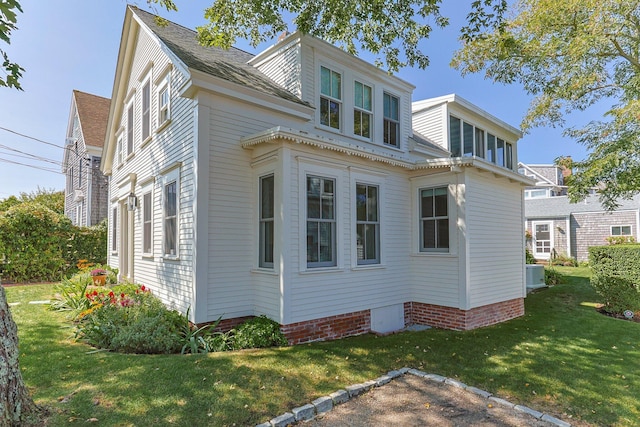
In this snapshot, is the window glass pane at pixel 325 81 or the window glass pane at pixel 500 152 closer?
the window glass pane at pixel 325 81

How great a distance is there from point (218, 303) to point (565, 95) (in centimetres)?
1276

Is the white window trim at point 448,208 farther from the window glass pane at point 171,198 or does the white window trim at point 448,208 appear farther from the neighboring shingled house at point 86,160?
the neighboring shingled house at point 86,160

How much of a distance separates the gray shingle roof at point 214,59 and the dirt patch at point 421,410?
5.85m

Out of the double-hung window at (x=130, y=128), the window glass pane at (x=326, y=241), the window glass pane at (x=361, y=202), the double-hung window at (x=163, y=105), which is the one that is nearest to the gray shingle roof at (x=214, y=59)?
the double-hung window at (x=163, y=105)

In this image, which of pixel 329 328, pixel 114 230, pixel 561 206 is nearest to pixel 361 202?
pixel 329 328

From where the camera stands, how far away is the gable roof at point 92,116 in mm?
19219

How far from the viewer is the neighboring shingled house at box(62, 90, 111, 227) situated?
731 inches

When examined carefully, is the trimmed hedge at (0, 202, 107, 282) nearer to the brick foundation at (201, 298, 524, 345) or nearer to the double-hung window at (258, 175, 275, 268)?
the brick foundation at (201, 298, 524, 345)

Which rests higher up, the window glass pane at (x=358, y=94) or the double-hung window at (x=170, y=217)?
the window glass pane at (x=358, y=94)

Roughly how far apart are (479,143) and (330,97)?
6259mm

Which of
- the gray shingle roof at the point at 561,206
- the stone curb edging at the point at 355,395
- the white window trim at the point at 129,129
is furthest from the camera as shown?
the gray shingle roof at the point at 561,206

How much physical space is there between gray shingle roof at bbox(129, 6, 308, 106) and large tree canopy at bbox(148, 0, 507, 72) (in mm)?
564

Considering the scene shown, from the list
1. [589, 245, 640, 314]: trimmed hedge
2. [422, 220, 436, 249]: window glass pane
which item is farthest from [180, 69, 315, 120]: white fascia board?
[589, 245, 640, 314]: trimmed hedge

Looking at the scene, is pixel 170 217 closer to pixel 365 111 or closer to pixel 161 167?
pixel 161 167
